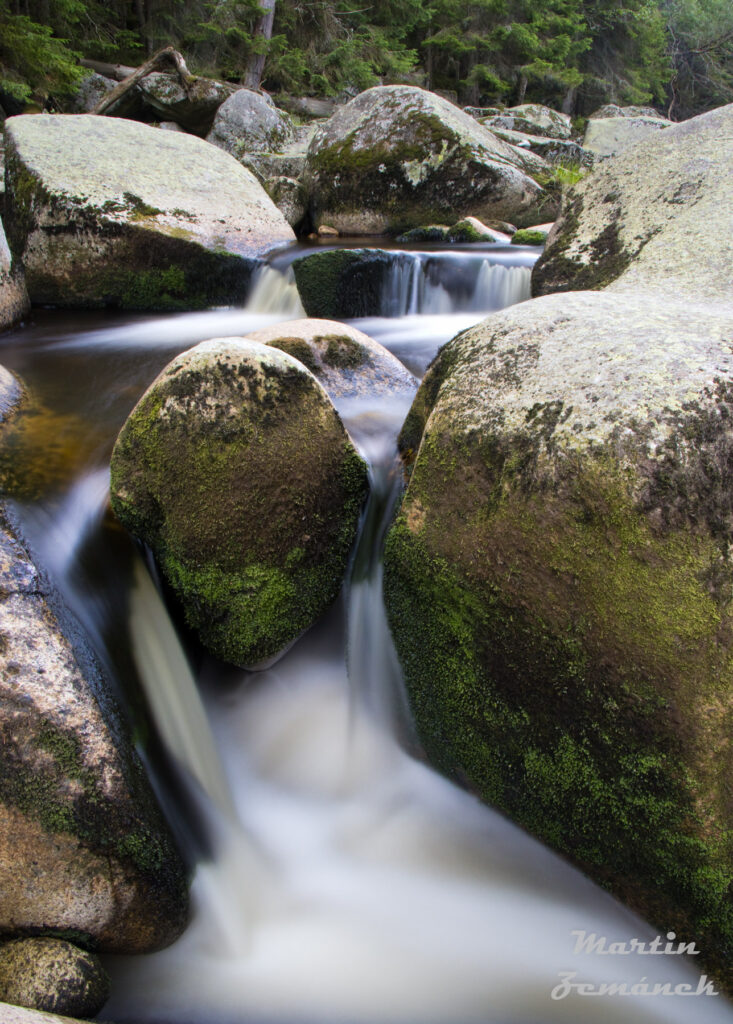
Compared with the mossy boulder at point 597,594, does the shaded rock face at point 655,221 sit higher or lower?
higher

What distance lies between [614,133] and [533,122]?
4818mm

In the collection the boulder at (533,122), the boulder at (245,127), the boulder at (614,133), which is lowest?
the boulder at (245,127)

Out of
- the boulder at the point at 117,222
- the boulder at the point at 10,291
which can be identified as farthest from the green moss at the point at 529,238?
the boulder at the point at 10,291

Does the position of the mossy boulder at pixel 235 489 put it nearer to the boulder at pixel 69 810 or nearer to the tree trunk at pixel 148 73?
the boulder at pixel 69 810

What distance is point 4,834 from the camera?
1.89 m

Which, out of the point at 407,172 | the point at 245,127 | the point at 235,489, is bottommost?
the point at 235,489

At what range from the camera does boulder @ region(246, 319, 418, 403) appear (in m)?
3.75

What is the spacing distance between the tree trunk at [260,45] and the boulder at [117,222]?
13133 mm

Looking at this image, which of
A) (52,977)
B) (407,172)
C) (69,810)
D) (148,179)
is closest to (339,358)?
(69,810)

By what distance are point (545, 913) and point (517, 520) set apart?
4.75ft

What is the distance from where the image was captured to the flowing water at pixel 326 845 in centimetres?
212

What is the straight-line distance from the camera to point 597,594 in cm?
193

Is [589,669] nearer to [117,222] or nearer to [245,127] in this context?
[117,222]

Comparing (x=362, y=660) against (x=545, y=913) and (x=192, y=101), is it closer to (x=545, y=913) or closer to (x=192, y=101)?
(x=545, y=913)
